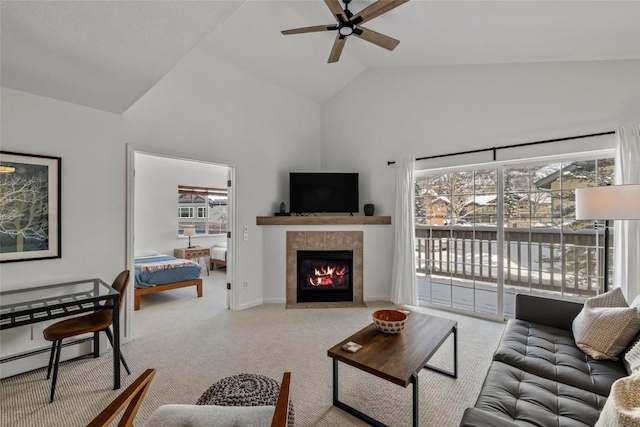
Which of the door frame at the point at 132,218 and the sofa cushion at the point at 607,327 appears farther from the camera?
the door frame at the point at 132,218

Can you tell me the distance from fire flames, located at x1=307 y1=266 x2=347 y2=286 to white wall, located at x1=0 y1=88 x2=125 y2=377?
2.51 metres

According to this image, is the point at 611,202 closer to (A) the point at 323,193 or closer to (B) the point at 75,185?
(A) the point at 323,193

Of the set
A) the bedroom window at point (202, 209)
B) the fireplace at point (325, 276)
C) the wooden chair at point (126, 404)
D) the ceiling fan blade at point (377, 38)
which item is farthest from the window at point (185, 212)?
the wooden chair at point (126, 404)

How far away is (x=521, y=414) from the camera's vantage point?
4.45ft

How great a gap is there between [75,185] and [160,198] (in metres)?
4.34

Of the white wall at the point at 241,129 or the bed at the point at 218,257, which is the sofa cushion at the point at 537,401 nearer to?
the white wall at the point at 241,129

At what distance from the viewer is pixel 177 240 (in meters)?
7.11

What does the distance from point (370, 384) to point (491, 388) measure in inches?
38.7

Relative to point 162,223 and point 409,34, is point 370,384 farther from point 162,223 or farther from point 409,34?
point 162,223

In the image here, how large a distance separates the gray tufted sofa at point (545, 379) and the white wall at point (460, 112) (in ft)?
6.78

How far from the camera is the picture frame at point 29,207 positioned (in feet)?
7.72

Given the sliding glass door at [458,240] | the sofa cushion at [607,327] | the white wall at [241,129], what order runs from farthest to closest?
the sliding glass door at [458,240]
the white wall at [241,129]
the sofa cushion at [607,327]

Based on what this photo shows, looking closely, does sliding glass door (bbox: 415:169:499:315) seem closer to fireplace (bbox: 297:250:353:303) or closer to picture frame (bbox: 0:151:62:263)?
fireplace (bbox: 297:250:353:303)

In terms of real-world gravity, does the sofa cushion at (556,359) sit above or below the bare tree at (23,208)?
below
